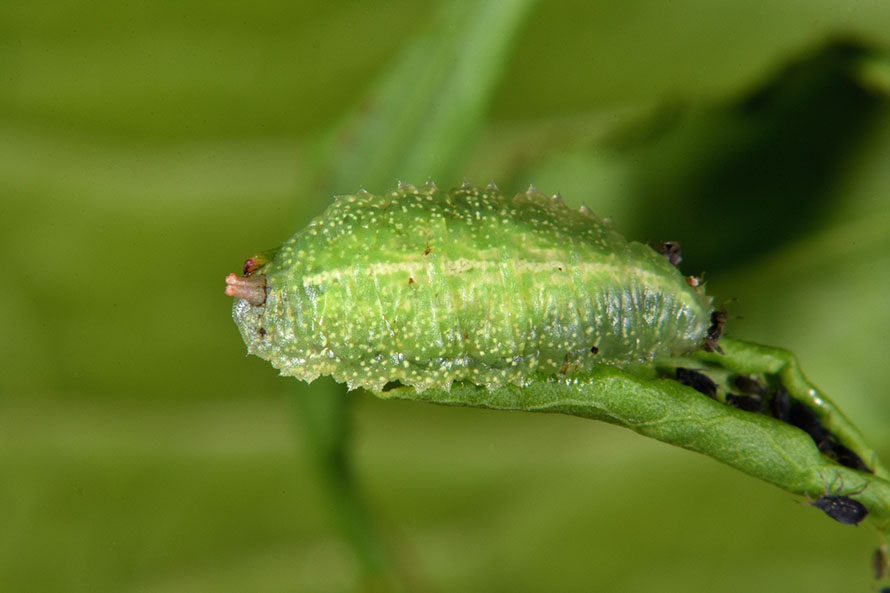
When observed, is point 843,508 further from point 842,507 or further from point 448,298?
point 448,298

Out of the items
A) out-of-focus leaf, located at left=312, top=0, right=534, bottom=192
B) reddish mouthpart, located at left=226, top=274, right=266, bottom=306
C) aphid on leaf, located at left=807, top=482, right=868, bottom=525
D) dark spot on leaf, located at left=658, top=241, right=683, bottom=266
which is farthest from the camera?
dark spot on leaf, located at left=658, top=241, right=683, bottom=266

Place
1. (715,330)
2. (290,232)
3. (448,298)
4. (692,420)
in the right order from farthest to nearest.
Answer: (290,232) → (715,330) → (448,298) → (692,420)

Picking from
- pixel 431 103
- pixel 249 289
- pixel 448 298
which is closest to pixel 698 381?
pixel 448 298

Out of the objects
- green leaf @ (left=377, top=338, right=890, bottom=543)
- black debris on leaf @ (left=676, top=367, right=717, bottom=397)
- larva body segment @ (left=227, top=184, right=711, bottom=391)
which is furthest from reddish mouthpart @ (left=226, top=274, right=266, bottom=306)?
black debris on leaf @ (left=676, top=367, right=717, bottom=397)

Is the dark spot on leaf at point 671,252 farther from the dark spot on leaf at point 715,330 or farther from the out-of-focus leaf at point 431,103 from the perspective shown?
the out-of-focus leaf at point 431,103

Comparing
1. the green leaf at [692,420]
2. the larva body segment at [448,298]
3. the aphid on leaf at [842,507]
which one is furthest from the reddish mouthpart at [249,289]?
the aphid on leaf at [842,507]

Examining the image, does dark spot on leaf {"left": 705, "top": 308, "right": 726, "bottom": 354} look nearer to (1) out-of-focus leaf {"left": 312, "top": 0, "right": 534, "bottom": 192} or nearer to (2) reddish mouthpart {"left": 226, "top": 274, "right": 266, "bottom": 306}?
(1) out-of-focus leaf {"left": 312, "top": 0, "right": 534, "bottom": 192}

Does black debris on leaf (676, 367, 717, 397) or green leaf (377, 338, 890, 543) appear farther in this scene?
black debris on leaf (676, 367, 717, 397)
